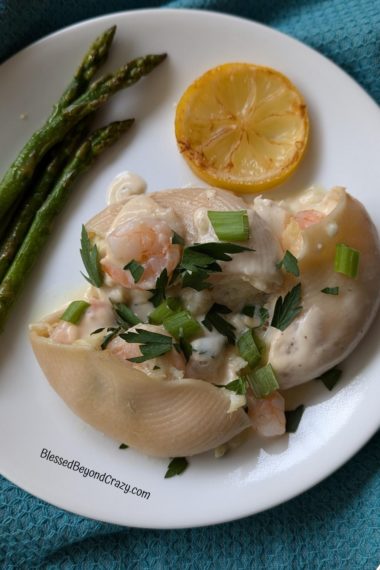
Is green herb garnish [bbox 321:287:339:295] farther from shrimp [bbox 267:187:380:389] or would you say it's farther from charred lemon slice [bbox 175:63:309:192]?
charred lemon slice [bbox 175:63:309:192]

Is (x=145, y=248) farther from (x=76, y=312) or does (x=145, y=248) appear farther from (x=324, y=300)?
(x=324, y=300)

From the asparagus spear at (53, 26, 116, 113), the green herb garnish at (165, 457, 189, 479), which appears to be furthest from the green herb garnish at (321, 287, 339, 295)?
the asparagus spear at (53, 26, 116, 113)

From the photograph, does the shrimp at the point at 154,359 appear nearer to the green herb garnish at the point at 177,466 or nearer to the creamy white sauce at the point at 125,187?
the green herb garnish at the point at 177,466

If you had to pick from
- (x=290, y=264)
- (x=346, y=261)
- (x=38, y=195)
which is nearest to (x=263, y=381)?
(x=290, y=264)

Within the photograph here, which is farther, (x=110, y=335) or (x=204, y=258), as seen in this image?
(x=110, y=335)

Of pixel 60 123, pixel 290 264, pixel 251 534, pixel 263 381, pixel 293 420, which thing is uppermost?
pixel 60 123

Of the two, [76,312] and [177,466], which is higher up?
[76,312]

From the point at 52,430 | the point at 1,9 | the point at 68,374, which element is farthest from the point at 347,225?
the point at 1,9
